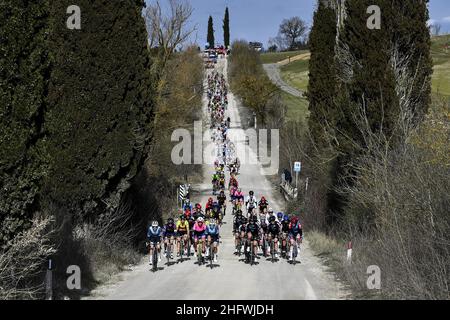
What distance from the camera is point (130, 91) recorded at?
19.4m

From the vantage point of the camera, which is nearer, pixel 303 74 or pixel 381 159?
pixel 381 159

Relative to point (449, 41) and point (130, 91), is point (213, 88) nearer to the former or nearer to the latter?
point (449, 41)

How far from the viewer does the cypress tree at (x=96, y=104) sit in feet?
54.7

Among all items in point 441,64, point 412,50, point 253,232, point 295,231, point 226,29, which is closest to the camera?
point 253,232

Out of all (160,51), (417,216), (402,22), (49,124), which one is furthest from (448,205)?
(160,51)

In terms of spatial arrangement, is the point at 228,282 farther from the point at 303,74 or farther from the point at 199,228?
the point at 303,74

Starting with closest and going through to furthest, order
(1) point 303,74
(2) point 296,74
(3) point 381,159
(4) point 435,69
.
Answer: (3) point 381,159 → (4) point 435,69 → (1) point 303,74 → (2) point 296,74

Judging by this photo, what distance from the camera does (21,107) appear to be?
11.3 m

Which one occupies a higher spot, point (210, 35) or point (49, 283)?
point (210, 35)

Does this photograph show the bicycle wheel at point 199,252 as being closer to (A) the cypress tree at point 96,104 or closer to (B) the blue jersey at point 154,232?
(B) the blue jersey at point 154,232

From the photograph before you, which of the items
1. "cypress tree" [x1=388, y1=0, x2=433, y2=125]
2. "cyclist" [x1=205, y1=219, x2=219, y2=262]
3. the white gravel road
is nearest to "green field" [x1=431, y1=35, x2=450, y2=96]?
"cypress tree" [x1=388, y1=0, x2=433, y2=125]

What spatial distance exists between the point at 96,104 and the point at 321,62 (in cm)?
1791

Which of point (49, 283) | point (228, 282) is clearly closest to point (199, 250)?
point (228, 282)

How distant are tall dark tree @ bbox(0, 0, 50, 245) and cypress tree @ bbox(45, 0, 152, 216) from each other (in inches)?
164
